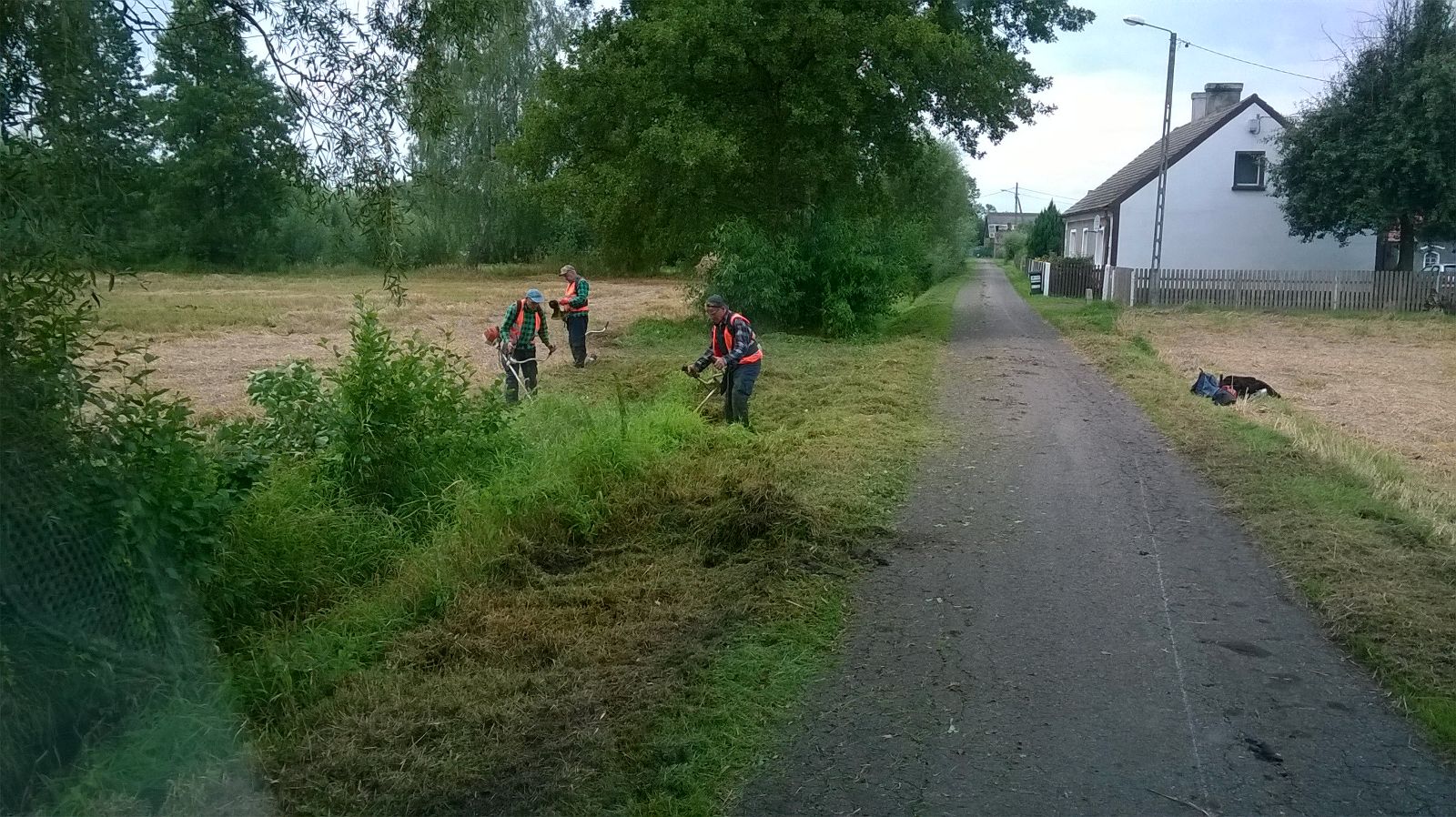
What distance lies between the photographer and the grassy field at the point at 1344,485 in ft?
19.1

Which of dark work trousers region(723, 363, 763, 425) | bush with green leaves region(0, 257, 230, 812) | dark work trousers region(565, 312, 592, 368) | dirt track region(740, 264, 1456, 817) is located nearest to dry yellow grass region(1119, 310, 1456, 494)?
dirt track region(740, 264, 1456, 817)

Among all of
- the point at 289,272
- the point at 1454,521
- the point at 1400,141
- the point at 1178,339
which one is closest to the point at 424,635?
the point at 1454,521

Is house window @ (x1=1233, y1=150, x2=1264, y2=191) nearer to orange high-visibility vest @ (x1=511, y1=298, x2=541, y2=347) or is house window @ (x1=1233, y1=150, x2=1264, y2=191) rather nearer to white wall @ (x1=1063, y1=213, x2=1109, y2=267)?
white wall @ (x1=1063, y1=213, x2=1109, y2=267)

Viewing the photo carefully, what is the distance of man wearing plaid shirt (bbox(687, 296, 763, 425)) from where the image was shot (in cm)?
1147

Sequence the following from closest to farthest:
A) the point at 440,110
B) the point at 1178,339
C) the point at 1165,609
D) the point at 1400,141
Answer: the point at 1165,609
the point at 440,110
the point at 1178,339
the point at 1400,141

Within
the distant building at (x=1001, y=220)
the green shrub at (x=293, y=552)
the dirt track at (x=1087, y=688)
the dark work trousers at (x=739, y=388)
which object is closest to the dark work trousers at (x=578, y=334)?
the dark work trousers at (x=739, y=388)

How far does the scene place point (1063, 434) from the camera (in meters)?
11.9

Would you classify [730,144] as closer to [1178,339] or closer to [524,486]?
[1178,339]

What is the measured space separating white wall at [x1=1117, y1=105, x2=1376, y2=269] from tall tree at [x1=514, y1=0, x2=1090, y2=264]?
12.8 metres

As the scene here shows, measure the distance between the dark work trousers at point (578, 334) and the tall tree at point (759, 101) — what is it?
4531 millimetres

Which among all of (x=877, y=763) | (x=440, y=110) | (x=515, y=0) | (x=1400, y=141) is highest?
(x=1400, y=141)

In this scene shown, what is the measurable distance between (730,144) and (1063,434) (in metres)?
11.2

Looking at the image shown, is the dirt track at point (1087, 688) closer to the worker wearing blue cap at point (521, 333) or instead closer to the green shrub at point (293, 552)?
the green shrub at point (293, 552)

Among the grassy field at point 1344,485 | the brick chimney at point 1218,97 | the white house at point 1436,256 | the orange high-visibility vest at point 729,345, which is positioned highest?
the brick chimney at point 1218,97
